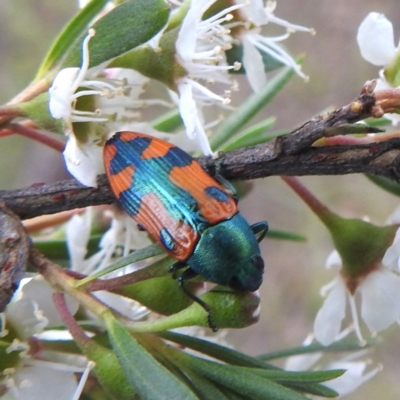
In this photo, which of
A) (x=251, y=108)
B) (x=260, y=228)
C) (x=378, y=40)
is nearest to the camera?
(x=378, y=40)

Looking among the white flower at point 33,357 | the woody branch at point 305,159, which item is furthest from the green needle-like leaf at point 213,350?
the woody branch at point 305,159

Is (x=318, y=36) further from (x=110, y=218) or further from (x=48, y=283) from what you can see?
(x=48, y=283)

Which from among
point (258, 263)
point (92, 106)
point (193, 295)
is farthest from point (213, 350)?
point (92, 106)

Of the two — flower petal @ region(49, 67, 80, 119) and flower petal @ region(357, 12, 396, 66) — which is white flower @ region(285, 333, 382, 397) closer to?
flower petal @ region(357, 12, 396, 66)

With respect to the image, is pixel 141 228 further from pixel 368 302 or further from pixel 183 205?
pixel 368 302

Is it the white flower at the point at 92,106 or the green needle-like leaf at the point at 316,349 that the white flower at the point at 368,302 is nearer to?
the green needle-like leaf at the point at 316,349

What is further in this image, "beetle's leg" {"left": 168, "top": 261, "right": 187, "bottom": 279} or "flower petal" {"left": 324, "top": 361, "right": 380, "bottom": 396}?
"flower petal" {"left": 324, "top": 361, "right": 380, "bottom": 396}

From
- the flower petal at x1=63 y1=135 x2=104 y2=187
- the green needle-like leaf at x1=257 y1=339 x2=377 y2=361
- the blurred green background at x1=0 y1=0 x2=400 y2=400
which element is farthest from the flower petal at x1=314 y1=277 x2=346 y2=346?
the blurred green background at x1=0 y1=0 x2=400 y2=400
